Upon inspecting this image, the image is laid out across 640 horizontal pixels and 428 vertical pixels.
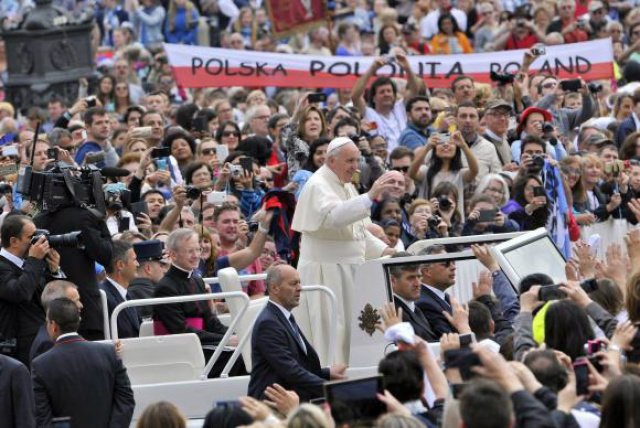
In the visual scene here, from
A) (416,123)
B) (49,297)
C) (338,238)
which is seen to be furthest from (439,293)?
(416,123)

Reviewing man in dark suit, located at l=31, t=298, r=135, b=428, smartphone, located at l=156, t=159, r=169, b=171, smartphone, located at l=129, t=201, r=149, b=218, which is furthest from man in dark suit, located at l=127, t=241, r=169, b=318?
smartphone, located at l=156, t=159, r=169, b=171

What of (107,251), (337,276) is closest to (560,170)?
(337,276)

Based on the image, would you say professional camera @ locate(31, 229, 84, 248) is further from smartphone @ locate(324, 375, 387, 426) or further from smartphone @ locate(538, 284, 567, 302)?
smartphone @ locate(324, 375, 387, 426)

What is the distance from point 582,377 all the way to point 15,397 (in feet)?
12.9

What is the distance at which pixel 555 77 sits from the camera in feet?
71.4

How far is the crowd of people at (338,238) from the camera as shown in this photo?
9.02m

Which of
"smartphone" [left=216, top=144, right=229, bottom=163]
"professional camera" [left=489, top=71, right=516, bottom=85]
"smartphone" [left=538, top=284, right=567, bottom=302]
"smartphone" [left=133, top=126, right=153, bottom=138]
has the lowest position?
"smartphone" [left=538, top=284, right=567, bottom=302]

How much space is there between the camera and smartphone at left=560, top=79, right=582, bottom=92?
64.1ft

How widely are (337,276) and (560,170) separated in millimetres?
4220

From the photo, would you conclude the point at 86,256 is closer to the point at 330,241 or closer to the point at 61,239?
the point at 61,239

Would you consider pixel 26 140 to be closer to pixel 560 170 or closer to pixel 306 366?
pixel 560 170

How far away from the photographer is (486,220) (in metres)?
15.2

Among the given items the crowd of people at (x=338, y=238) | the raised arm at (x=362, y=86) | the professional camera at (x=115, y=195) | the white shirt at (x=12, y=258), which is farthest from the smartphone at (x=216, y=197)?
the raised arm at (x=362, y=86)

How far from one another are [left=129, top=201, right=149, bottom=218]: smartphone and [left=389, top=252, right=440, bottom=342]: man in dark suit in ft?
12.7
